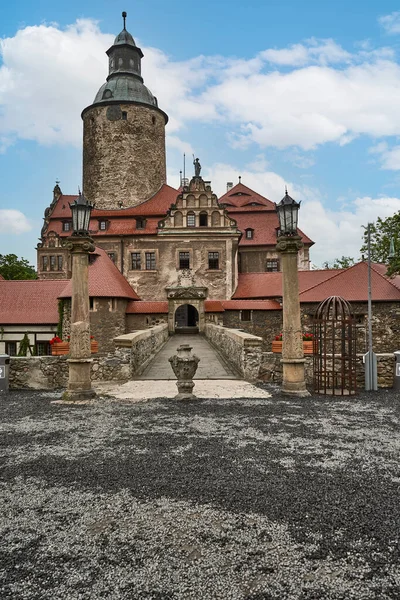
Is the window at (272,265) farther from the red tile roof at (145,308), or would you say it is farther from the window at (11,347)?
the window at (11,347)

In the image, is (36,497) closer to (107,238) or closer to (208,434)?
(208,434)

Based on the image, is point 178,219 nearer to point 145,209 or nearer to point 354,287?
point 145,209

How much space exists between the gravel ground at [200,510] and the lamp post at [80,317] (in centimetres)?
229

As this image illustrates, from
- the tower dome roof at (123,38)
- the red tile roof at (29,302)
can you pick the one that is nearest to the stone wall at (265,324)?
the red tile roof at (29,302)

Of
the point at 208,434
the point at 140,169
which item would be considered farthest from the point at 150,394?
the point at 140,169

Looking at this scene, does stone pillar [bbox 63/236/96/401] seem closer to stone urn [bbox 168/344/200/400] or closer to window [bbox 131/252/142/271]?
stone urn [bbox 168/344/200/400]

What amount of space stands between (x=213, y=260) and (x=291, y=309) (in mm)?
23015

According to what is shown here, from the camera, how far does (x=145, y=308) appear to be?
99.1ft

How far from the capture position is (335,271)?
99.5 feet

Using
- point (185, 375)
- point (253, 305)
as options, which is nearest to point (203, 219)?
point (253, 305)

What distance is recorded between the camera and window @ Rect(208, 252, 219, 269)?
107 ft

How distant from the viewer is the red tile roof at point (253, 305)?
2928 centimetres

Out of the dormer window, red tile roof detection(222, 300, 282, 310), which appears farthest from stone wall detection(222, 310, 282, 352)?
the dormer window

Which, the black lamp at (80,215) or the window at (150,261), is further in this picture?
the window at (150,261)
